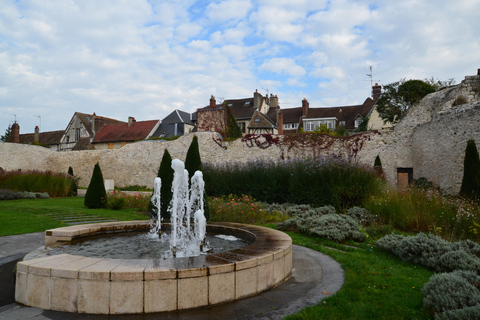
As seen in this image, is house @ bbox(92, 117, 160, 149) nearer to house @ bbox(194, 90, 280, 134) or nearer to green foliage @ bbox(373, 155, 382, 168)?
house @ bbox(194, 90, 280, 134)

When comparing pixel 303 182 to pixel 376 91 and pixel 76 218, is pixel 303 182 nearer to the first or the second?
pixel 76 218

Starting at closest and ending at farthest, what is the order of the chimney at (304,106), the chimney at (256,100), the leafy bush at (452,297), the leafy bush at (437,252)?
the leafy bush at (452,297), the leafy bush at (437,252), the chimney at (256,100), the chimney at (304,106)

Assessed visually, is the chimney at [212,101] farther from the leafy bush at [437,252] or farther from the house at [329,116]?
the leafy bush at [437,252]

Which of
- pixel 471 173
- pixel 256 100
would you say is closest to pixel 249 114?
pixel 256 100

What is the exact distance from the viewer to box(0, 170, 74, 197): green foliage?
46.4 ft

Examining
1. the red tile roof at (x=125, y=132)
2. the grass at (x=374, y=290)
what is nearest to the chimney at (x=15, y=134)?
the red tile roof at (x=125, y=132)

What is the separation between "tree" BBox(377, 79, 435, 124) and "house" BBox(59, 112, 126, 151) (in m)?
30.4

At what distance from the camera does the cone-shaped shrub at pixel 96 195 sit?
412 inches

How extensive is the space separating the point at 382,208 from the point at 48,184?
1435cm

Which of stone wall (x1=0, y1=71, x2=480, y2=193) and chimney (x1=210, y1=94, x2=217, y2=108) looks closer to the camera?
stone wall (x1=0, y1=71, x2=480, y2=193)

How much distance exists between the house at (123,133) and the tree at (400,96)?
74.9 feet

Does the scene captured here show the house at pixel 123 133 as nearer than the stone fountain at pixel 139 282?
No

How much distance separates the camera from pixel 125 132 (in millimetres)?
33531

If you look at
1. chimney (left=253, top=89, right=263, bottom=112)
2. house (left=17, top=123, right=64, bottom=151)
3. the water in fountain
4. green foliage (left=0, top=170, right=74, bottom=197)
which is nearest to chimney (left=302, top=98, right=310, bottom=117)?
chimney (left=253, top=89, right=263, bottom=112)
